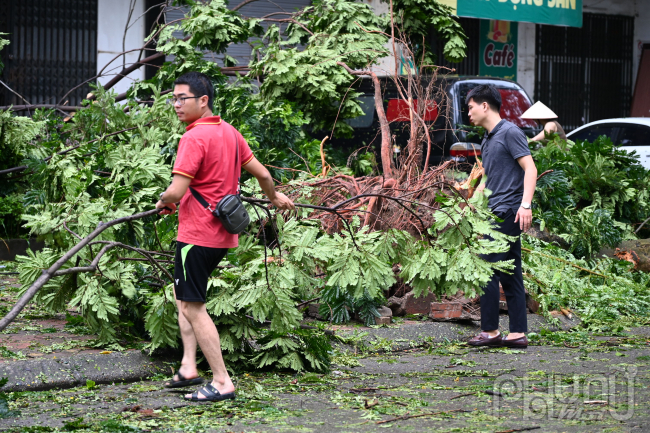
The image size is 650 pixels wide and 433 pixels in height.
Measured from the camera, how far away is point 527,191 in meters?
5.45

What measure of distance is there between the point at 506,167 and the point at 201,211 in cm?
264

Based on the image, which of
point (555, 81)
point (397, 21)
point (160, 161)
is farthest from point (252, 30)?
point (555, 81)

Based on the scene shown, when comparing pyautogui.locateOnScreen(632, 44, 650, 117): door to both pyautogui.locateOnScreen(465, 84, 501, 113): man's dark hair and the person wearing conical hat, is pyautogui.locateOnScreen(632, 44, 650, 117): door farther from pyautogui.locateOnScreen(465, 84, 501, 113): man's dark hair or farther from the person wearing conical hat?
pyautogui.locateOnScreen(465, 84, 501, 113): man's dark hair

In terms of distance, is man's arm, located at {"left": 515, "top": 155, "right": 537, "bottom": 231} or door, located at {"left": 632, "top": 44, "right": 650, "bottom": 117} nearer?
man's arm, located at {"left": 515, "top": 155, "right": 537, "bottom": 231}

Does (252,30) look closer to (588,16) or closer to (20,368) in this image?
(20,368)

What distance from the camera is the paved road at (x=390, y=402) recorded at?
3.62 metres

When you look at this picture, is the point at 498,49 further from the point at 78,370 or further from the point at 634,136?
the point at 78,370

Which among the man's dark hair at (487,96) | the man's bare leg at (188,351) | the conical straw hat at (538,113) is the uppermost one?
the conical straw hat at (538,113)

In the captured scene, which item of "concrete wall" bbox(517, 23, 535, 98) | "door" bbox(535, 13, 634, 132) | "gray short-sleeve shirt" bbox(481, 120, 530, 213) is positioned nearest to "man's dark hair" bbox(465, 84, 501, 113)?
"gray short-sleeve shirt" bbox(481, 120, 530, 213)

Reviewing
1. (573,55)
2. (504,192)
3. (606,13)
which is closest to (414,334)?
(504,192)

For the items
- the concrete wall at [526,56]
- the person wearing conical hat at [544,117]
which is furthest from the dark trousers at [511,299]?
the concrete wall at [526,56]

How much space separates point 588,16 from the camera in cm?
1908

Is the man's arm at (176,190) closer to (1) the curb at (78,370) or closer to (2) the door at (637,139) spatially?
(1) the curb at (78,370)

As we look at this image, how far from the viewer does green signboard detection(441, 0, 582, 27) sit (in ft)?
50.1
